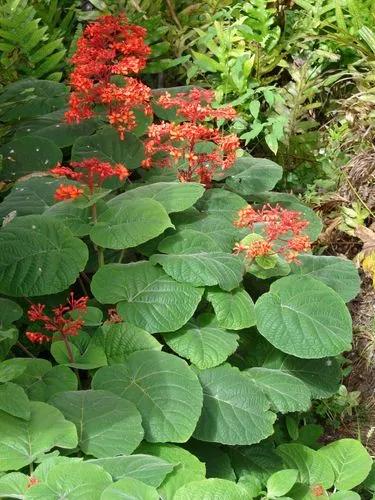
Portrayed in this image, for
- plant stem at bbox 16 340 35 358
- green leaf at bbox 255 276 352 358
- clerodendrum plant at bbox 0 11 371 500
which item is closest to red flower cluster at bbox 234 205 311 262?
clerodendrum plant at bbox 0 11 371 500

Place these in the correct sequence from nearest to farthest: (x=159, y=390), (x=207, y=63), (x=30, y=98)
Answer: (x=159, y=390) < (x=30, y=98) < (x=207, y=63)

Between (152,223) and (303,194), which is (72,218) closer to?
(152,223)

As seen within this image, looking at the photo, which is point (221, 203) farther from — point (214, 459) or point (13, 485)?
point (13, 485)

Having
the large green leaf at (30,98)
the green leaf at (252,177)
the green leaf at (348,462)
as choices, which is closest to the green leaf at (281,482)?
the green leaf at (348,462)

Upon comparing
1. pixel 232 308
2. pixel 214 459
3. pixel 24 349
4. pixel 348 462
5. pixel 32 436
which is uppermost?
pixel 32 436

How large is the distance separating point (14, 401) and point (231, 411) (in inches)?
27.4

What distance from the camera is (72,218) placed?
2.99 m

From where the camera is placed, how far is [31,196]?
3.24m

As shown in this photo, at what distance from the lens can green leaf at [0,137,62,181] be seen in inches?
138

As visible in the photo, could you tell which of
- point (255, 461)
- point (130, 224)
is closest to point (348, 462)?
point (255, 461)

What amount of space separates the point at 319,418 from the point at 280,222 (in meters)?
1.08

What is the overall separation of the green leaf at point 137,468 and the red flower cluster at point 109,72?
5.26ft

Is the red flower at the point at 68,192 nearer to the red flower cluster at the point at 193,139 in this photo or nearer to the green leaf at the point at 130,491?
the red flower cluster at the point at 193,139

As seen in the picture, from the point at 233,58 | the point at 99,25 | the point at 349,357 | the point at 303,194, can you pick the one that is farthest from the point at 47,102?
the point at 349,357
